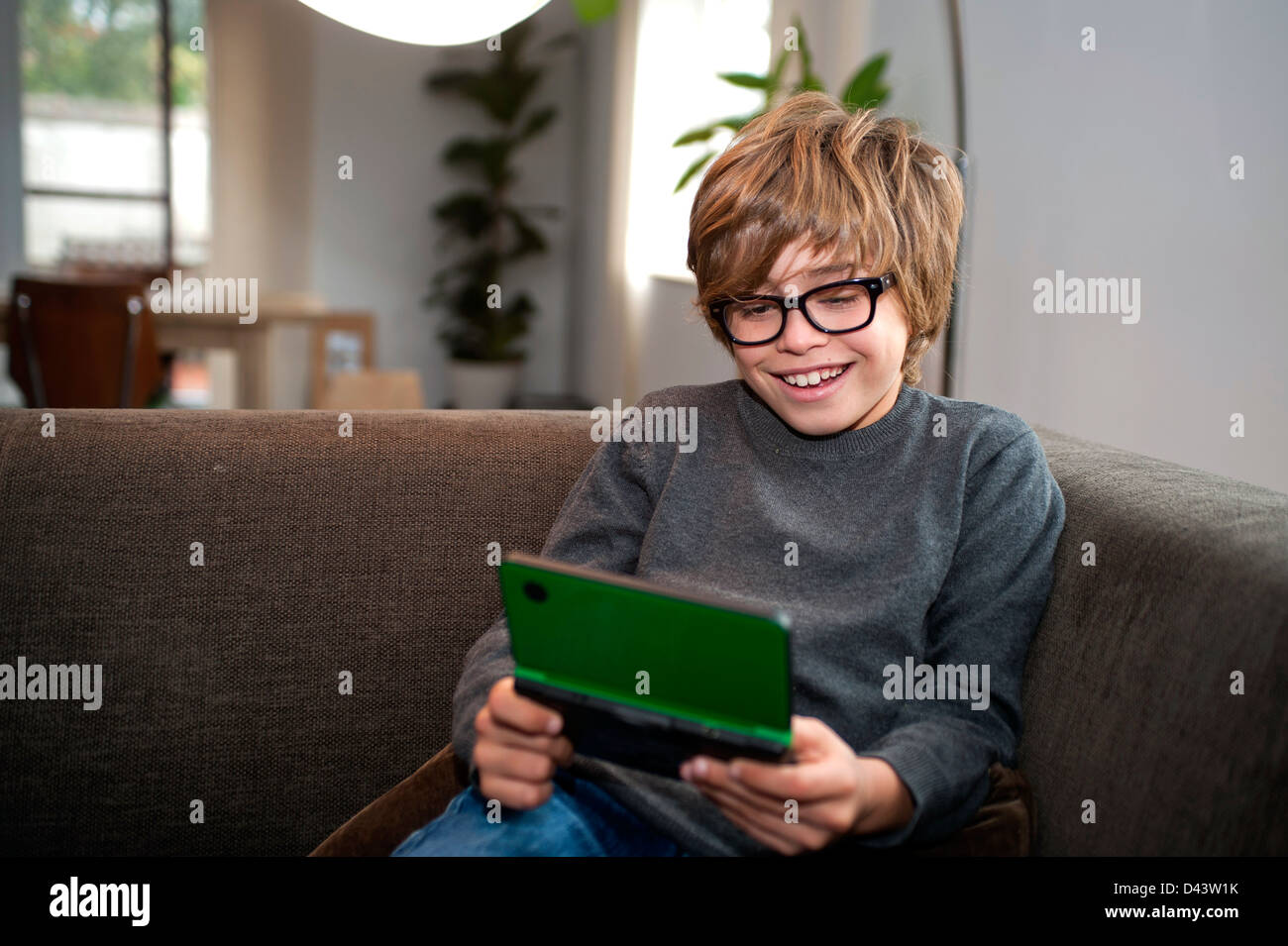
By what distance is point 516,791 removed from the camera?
885 millimetres

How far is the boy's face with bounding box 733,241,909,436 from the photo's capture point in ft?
3.47

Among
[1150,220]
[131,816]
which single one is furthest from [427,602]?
[1150,220]

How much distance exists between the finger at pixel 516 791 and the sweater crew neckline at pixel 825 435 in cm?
44

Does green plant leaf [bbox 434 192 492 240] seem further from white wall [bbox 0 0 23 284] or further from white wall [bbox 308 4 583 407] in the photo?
white wall [bbox 0 0 23 284]

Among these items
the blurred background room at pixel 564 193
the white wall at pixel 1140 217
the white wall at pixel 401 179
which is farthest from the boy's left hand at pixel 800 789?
the white wall at pixel 401 179

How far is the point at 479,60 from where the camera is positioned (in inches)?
258

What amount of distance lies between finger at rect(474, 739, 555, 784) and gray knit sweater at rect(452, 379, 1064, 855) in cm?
10

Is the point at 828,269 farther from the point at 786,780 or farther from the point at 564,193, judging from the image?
the point at 564,193

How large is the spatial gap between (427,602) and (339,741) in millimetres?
188

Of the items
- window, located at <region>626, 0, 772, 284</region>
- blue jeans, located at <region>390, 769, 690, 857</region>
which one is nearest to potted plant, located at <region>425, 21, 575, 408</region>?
window, located at <region>626, 0, 772, 284</region>

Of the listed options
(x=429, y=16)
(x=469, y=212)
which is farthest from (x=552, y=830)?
(x=469, y=212)

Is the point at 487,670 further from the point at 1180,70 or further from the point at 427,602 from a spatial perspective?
the point at 1180,70

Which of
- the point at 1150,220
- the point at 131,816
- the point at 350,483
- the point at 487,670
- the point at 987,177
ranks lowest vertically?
the point at 131,816

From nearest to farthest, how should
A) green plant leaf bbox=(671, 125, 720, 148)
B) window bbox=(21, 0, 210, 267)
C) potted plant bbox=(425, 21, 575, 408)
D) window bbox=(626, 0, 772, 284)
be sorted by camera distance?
green plant leaf bbox=(671, 125, 720, 148) < window bbox=(626, 0, 772, 284) < potted plant bbox=(425, 21, 575, 408) < window bbox=(21, 0, 210, 267)
